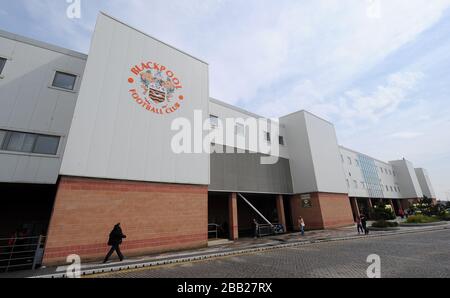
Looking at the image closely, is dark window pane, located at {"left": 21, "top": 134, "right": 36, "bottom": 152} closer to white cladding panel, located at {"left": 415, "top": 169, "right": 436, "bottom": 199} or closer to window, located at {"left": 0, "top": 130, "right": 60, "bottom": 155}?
window, located at {"left": 0, "top": 130, "right": 60, "bottom": 155}

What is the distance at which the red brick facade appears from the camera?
23.0 m

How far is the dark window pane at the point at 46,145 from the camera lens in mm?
11941

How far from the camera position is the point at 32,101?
40.4 ft

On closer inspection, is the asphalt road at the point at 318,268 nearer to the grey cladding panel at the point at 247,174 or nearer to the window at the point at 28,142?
the window at the point at 28,142

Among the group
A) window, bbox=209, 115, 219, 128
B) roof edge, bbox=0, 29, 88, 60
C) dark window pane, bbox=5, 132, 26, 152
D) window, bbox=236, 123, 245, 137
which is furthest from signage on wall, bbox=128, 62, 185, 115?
window, bbox=236, 123, 245, 137

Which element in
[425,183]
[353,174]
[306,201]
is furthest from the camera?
[425,183]

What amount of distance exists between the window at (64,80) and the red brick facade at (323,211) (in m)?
24.2

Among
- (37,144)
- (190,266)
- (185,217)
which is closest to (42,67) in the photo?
(37,144)

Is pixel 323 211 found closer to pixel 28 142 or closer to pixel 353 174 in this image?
pixel 353 174

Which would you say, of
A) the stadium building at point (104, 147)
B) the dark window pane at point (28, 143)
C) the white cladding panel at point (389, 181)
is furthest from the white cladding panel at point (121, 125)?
the white cladding panel at point (389, 181)

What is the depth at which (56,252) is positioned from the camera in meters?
9.41

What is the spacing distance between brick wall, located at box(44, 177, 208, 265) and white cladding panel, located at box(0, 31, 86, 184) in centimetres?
→ 303

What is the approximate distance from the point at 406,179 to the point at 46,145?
70.2 meters

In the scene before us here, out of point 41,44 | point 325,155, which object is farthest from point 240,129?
point 41,44
